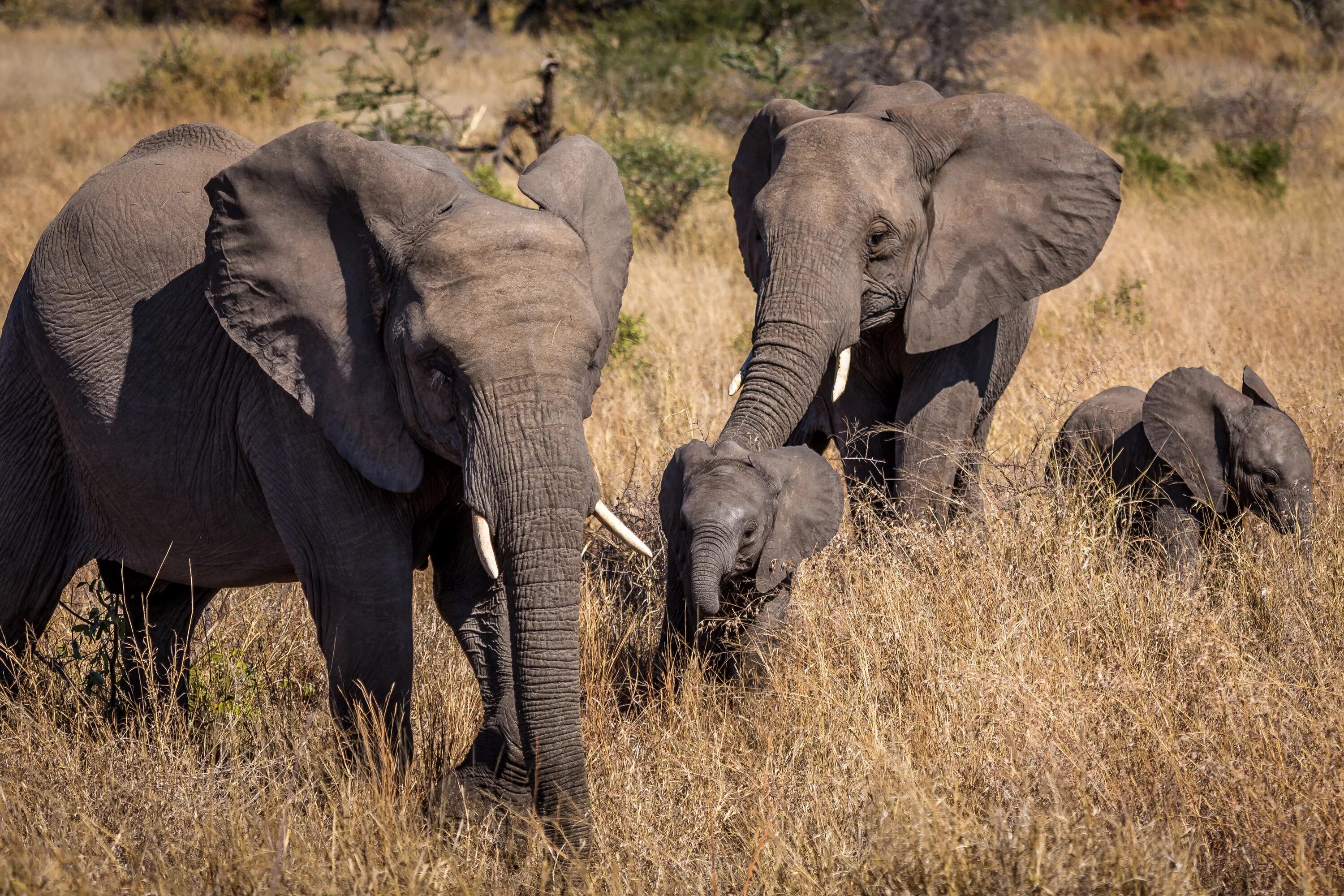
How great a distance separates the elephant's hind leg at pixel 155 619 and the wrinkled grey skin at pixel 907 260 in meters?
1.97

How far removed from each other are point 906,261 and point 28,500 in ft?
10.1

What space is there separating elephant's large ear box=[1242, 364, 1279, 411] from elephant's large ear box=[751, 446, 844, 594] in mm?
2078

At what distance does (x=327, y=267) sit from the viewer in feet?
10.5

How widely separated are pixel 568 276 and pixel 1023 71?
16034mm

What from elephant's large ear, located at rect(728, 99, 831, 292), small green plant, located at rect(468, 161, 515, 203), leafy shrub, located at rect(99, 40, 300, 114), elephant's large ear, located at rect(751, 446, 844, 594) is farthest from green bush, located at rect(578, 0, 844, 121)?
elephant's large ear, located at rect(751, 446, 844, 594)

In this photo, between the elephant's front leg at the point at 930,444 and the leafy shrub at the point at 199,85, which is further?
the leafy shrub at the point at 199,85

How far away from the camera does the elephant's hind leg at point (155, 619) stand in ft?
13.7

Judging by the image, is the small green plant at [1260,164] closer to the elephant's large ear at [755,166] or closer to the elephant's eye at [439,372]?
the elephant's large ear at [755,166]

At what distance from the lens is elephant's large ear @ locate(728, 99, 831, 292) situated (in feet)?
16.6

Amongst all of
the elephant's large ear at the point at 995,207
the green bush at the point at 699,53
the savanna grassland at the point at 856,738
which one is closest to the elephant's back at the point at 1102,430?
the savanna grassland at the point at 856,738

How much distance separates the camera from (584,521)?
2893 mm

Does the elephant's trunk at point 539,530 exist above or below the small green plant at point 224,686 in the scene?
above

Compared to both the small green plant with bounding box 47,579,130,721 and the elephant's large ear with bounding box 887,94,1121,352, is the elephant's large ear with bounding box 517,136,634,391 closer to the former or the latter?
the elephant's large ear with bounding box 887,94,1121,352

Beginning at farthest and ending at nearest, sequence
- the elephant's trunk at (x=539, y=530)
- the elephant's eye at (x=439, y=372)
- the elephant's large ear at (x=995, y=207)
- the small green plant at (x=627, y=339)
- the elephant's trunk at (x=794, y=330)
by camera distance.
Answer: the small green plant at (x=627, y=339) < the elephant's large ear at (x=995, y=207) < the elephant's trunk at (x=794, y=330) < the elephant's eye at (x=439, y=372) < the elephant's trunk at (x=539, y=530)
